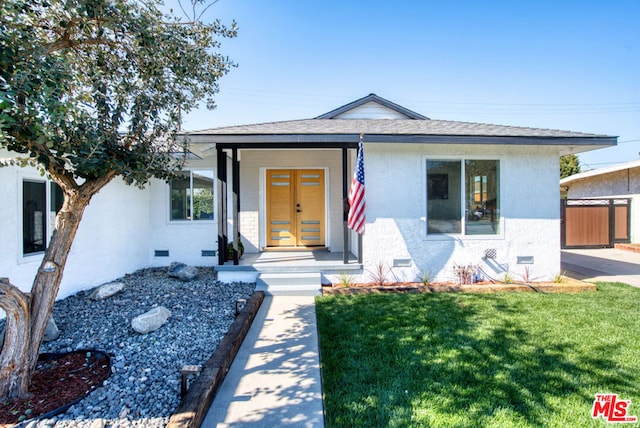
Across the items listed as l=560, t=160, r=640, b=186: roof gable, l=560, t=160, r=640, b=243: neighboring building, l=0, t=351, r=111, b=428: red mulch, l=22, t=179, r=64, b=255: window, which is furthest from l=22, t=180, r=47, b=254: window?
l=560, t=160, r=640, b=186: roof gable

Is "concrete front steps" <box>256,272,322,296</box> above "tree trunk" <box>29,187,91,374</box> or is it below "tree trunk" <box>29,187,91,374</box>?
below

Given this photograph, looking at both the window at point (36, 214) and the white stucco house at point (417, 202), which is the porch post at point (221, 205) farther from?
the window at point (36, 214)

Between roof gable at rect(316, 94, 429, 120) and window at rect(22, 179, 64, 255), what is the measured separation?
25.8 ft

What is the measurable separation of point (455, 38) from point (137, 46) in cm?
1222

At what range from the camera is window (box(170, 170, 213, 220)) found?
316 inches

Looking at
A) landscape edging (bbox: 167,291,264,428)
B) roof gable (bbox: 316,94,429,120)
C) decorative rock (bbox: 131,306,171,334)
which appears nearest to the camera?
landscape edging (bbox: 167,291,264,428)

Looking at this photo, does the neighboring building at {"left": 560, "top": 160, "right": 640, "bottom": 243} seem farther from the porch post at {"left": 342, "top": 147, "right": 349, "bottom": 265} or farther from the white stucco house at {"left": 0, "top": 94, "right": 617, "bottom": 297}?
the porch post at {"left": 342, "top": 147, "right": 349, "bottom": 265}

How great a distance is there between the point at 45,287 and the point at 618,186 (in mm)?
19434

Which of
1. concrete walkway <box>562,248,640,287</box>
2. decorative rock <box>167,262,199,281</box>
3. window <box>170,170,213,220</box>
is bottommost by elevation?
concrete walkway <box>562,248,640,287</box>

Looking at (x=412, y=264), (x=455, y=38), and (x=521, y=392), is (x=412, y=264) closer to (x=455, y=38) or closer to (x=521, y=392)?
(x=521, y=392)

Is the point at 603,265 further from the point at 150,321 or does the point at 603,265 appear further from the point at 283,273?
the point at 150,321

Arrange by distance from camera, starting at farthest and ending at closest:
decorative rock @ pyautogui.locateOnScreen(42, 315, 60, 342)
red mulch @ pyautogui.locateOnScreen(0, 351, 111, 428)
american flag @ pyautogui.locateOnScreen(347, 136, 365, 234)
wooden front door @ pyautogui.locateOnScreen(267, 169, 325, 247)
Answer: wooden front door @ pyautogui.locateOnScreen(267, 169, 325, 247) → american flag @ pyautogui.locateOnScreen(347, 136, 365, 234) → decorative rock @ pyautogui.locateOnScreen(42, 315, 60, 342) → red mulch @ pyautogui.locateOnScreen(0, 351, 111, 428)

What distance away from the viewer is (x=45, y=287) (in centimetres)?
275

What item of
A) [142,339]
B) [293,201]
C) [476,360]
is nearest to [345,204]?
[293,201]
